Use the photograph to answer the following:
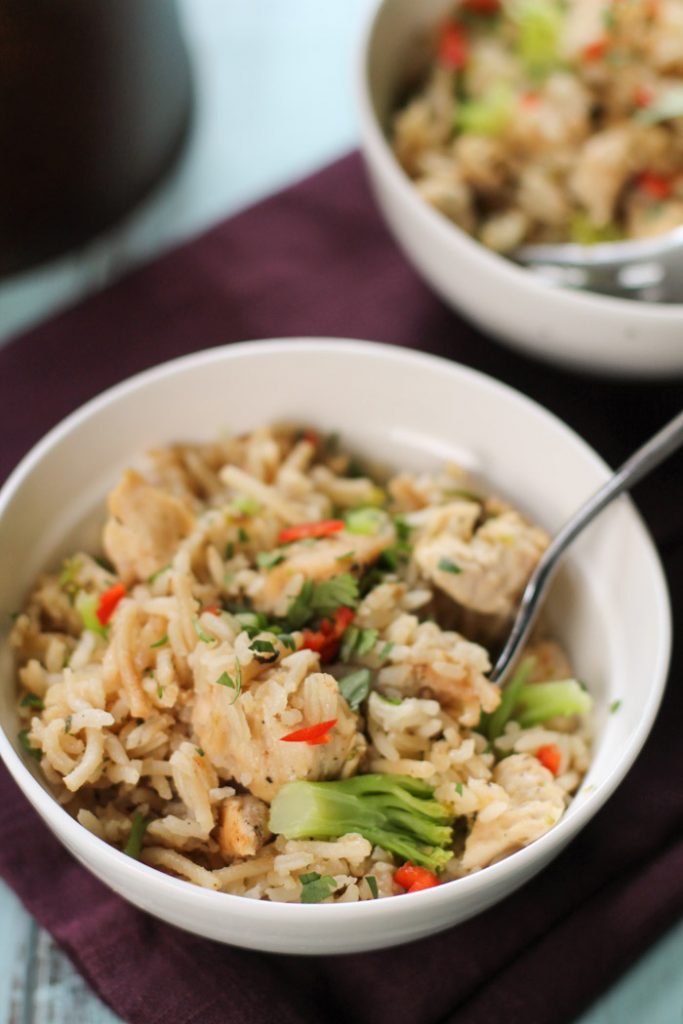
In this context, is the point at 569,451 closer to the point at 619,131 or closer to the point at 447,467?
the point at 447,467

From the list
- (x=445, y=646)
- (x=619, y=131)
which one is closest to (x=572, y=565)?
(x=445, y=646)

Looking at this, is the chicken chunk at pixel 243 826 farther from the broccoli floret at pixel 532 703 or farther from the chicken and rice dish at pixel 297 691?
the broccoli floret at pixel 532 703

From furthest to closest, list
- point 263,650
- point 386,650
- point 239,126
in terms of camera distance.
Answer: point 239,126, point 386,650, point 263,650

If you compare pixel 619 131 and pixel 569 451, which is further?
pixel 619 131

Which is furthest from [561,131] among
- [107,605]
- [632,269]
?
[107,605]

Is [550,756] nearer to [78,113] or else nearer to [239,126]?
[78,113]

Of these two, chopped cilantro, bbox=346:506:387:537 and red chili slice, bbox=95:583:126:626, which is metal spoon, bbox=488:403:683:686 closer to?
chopped cilantro, bbox=346:506:387:537
